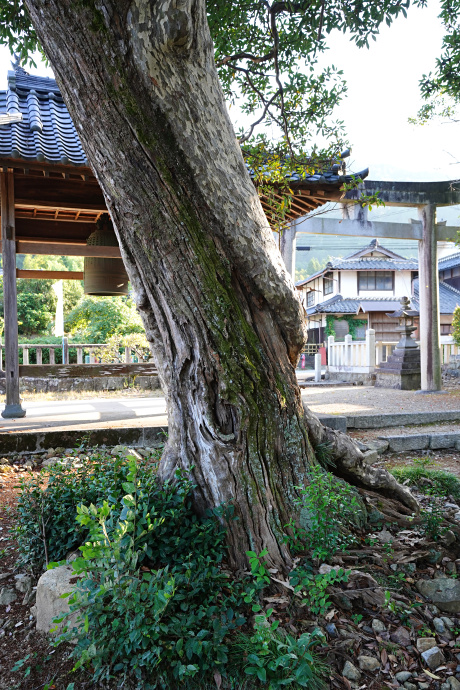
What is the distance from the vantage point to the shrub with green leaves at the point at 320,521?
8.56 feet

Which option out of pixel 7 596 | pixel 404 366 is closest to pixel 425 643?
pixel 7 596

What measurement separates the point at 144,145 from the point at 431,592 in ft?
9.54

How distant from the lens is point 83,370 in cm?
938

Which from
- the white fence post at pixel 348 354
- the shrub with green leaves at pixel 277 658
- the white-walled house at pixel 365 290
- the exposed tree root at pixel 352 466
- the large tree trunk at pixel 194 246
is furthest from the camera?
the white-walled house at pixel 365 290

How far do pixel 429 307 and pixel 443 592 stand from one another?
32.5 ft

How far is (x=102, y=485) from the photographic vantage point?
2.85 metres

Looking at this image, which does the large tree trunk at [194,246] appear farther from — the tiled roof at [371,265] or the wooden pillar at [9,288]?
the tiled roof at [371,265]

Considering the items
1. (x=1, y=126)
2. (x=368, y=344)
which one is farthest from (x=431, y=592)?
(x=368, y=344)

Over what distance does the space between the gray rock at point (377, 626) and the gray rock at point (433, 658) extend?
208 millimetres

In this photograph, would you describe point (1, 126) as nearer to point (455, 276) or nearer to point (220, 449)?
point (220, 449)

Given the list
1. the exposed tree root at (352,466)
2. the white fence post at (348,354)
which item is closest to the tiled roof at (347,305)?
the white fence post at (348,354)

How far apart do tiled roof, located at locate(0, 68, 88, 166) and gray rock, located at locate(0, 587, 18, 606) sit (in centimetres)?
440

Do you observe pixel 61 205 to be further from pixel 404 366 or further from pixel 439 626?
pixel 404 366

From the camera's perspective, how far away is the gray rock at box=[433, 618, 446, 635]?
7.96 feet
